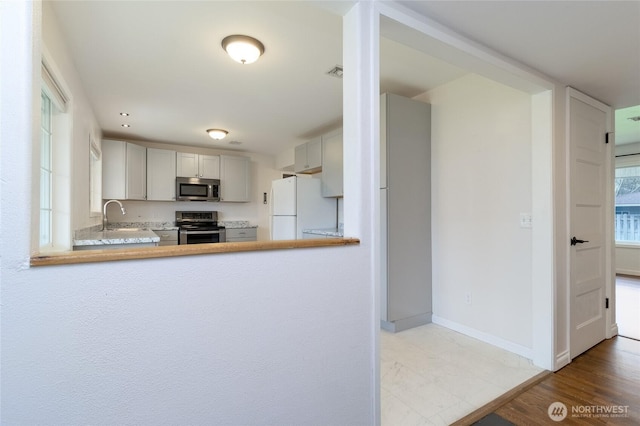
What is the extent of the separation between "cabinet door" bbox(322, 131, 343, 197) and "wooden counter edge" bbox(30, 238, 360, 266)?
265 cm

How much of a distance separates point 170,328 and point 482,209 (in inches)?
103

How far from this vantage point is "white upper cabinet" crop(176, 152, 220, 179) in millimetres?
4977

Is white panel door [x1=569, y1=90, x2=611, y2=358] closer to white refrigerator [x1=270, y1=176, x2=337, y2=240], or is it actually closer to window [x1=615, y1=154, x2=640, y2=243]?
white refrigerator [x1=270, y1=176, x2=337, y2=240]

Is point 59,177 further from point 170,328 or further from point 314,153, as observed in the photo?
point 314,153

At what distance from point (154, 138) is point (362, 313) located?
473 cm

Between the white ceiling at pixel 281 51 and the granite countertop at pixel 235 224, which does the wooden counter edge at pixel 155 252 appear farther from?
the granite countertop at pixel 235 224

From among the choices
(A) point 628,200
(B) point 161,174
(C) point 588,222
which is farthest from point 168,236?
(A) point 628,200

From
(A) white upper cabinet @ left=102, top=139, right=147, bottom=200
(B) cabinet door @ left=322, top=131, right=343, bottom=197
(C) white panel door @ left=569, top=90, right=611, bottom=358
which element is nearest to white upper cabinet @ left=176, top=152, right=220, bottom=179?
(A) white upper cabinet @ left=102, top=139, right=147, bottom=200

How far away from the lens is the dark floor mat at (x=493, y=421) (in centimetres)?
162

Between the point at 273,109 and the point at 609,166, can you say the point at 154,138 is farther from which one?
the point at 609,166

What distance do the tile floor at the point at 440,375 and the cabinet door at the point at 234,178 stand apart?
3.73 meters

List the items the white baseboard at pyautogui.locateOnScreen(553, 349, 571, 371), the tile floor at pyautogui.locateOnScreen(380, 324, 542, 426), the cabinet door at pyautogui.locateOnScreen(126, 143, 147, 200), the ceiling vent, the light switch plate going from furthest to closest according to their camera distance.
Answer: the cabinet door at pyautogui.locateOnScreen(126, 143, 147, 200) < the ceiling vent < the light switch plate < the white baseboard at pyautogui.locateOnScreen(553, 349, 571, 371) < the tile floor at pyautogui.locateOnScreen(380, 324, 542, 426)

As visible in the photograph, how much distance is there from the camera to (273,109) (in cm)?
348

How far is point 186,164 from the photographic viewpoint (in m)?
5.01
